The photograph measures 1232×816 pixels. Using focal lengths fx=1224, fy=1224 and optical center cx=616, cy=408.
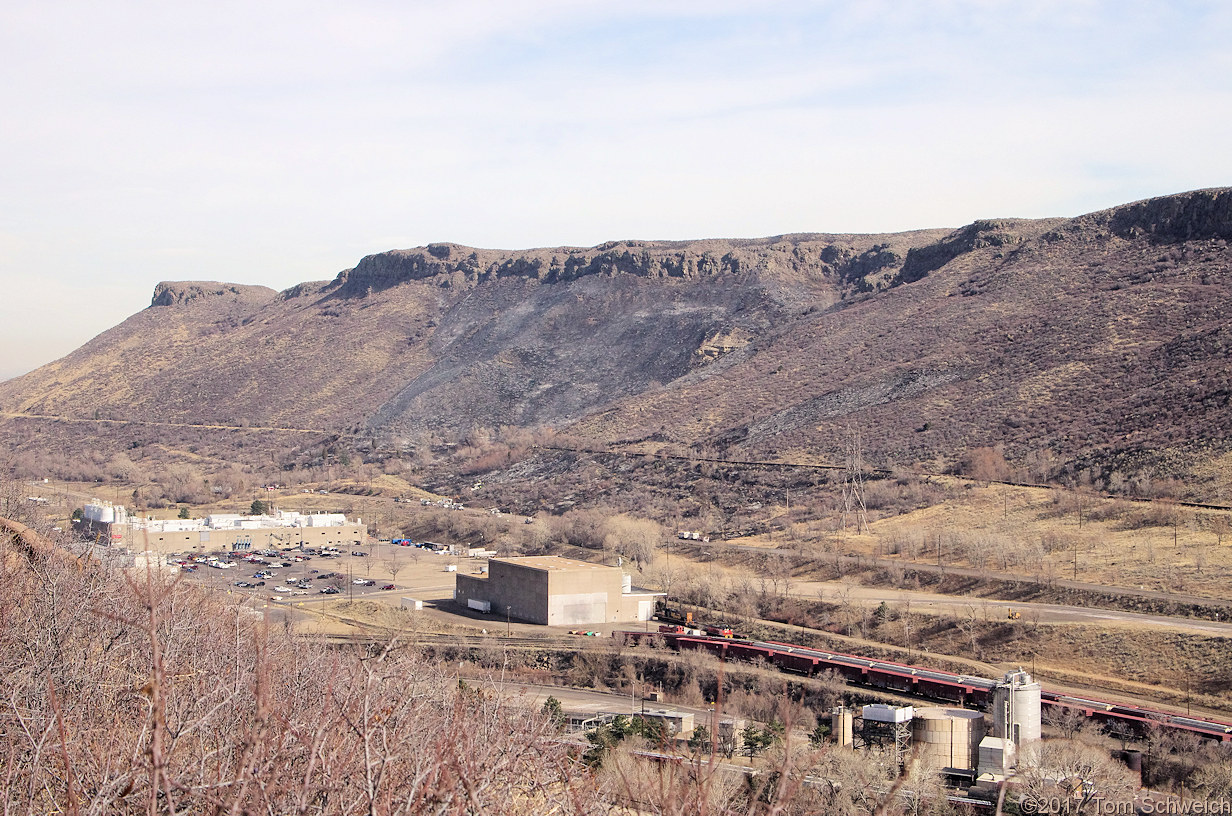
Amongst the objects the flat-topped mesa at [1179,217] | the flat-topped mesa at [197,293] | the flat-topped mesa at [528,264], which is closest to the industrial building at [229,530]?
the flat-topped mesa at [1179,217]

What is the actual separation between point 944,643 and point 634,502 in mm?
36327

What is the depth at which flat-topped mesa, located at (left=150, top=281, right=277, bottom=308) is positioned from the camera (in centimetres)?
18775

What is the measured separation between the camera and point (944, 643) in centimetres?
4328

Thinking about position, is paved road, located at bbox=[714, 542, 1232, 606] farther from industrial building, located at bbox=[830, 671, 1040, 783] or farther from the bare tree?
the bare tree

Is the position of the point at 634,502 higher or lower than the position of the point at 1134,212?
lower

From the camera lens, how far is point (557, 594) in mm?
50781

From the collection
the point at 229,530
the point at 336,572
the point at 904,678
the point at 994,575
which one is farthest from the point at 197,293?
the point at 904,678

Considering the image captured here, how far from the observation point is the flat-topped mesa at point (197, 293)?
187750 millimetres

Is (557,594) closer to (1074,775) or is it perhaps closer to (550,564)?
(550,564)

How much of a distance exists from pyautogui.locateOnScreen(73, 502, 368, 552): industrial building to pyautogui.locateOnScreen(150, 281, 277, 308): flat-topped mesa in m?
113

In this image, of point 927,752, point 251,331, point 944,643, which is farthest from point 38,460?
point 927,752

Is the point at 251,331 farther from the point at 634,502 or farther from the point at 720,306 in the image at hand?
the point at 634,502

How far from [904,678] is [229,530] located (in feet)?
166

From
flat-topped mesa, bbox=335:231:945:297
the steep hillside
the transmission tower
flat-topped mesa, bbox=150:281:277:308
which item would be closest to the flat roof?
the transmission tower
